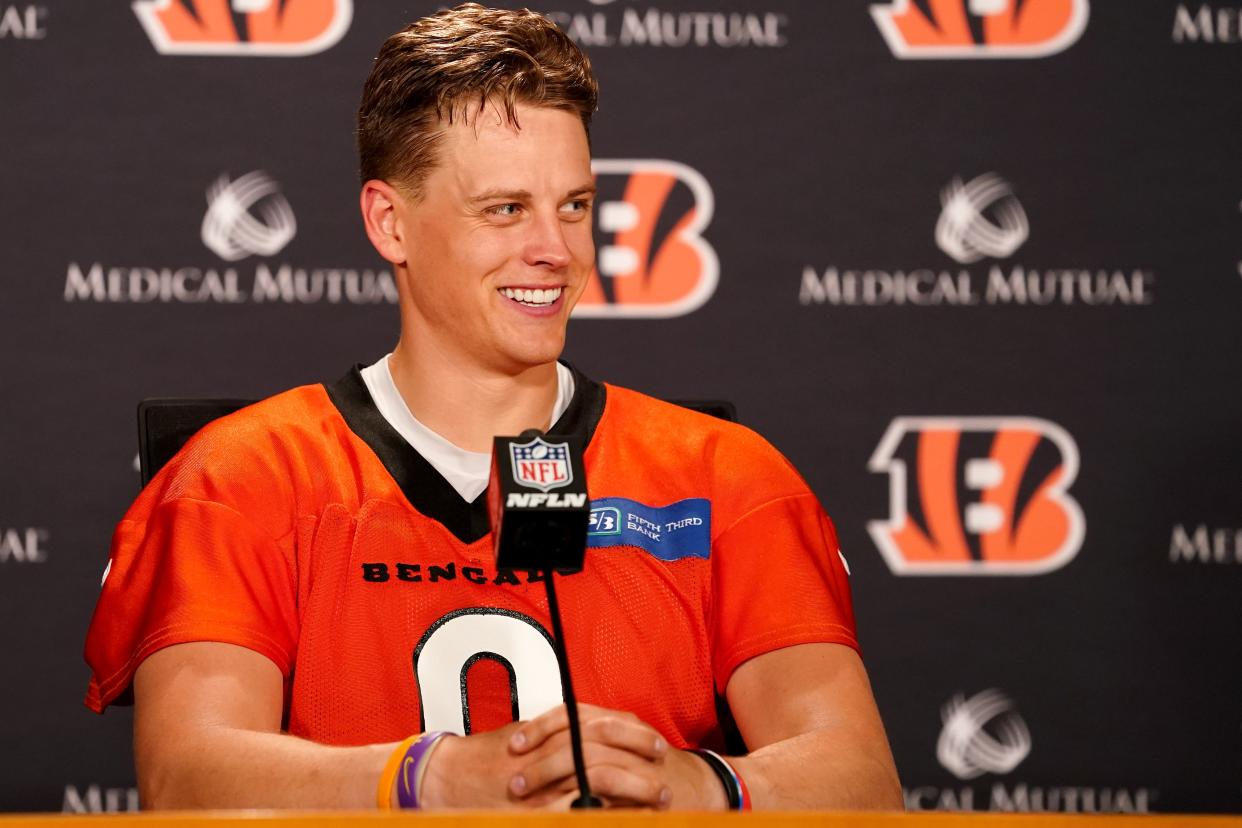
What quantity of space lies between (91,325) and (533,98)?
1.28m

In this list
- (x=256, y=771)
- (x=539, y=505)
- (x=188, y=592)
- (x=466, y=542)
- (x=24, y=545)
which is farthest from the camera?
(x=24, y=545)

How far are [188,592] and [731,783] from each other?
0.61 m

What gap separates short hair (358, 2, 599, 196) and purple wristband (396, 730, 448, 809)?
28.5 inches

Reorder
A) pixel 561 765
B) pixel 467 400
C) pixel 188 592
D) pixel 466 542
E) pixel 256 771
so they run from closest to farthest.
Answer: pixel 561 765
pixel 256 771
pixel 188 592
pixel 466 542
pixel 467 400

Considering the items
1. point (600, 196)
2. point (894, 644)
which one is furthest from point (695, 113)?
point (894, 644)

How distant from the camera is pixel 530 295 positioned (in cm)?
178

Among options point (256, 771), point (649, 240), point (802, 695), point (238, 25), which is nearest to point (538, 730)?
point (256, 771)

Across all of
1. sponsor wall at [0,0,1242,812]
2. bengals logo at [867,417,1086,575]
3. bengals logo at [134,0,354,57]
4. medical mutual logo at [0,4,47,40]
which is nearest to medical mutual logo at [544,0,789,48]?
sponsor wall at [0,0,1242,812]

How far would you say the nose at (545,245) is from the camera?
175 centimetres

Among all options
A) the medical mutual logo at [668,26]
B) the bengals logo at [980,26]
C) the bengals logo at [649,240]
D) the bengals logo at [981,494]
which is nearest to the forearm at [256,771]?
the bengals logo at [649,240]

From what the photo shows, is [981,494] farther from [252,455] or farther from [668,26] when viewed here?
[252,455]

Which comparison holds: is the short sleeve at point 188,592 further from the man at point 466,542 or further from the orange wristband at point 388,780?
the orange wristband at point 388,780

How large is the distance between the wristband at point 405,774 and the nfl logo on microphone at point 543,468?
1.19ft

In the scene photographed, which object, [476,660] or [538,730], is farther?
[476,660]
